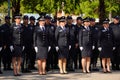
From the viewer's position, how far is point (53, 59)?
1664cm

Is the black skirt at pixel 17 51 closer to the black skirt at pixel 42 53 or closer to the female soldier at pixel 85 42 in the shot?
the black skirt at pixel 42 53

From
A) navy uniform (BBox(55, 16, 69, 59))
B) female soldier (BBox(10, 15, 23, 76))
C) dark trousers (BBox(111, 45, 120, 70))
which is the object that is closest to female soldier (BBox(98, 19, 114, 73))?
dark trousers (BBox(111, 45, 120, 70))

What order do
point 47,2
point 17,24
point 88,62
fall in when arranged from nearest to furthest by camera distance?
point 17,24, point 88,62, point 47,2

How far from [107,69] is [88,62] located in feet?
2.53

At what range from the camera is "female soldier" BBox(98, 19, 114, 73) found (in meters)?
15.8

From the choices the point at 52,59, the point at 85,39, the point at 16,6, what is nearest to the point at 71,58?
the point at 52,59

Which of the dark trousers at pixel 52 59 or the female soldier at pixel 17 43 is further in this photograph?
the dark trousers at pixel 52 59

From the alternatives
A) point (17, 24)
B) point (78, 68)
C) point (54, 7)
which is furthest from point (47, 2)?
point (17, 24)

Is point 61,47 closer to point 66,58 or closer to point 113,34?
point 66,58

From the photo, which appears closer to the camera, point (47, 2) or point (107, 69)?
point (107, 69)

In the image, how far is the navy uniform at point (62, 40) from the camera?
15.2 meters

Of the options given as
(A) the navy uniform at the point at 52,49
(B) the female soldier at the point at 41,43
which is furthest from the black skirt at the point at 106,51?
(B) the female soldier at the point at 41,43

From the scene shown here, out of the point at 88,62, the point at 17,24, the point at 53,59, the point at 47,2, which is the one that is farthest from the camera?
the point at 47,2

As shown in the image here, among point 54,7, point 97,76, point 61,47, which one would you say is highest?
point 54,7
